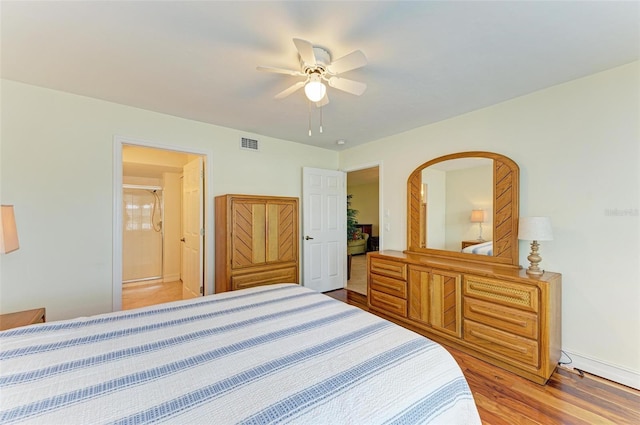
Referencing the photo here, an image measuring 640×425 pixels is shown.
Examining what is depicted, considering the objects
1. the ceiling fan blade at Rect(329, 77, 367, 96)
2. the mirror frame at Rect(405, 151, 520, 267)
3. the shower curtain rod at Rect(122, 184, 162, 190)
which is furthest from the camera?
the shower curtain rod at Rect(122, 184, 162, 190)

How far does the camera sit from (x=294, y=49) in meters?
1.80

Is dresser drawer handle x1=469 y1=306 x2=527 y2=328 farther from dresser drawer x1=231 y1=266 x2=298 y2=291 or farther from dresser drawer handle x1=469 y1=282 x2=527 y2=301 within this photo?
dresser drawer x1=231 y1=266 x2=298 y2=291

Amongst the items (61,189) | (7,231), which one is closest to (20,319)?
(7,231)

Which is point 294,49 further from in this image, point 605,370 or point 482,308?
point 605,370

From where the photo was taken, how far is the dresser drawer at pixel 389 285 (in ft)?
9.70

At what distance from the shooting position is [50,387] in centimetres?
94

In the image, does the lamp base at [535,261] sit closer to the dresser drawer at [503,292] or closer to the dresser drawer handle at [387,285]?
the dresser drawer at [503,292]

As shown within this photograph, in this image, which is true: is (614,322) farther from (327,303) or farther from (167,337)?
(167,337)

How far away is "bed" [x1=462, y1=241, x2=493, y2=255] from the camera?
8.82 ft

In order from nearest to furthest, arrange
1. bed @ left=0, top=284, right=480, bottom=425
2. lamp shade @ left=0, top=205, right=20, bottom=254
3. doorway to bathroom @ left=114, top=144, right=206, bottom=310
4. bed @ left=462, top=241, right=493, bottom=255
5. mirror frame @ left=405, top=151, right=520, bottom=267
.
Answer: bed @ left=0, top=284, right=480, bottom=425, lamp shade @ left=0, top=205, right=20, bottom=254, mirror frame @ left=405, top=151, right=520, bottom=267, bed @ left=462, top=241, right=493, bottom=255, doorway to bathroom @ left=114, top=144, right=206, bottom=310

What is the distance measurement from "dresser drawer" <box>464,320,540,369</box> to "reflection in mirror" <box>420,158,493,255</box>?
799 millimetres

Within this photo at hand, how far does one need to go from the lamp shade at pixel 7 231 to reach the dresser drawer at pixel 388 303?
3258 millimetres

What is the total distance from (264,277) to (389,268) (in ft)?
5.02

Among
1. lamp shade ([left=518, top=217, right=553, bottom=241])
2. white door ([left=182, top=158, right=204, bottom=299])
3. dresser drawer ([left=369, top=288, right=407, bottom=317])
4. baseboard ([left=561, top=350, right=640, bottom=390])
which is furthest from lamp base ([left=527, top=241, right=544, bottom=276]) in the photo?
white door ([left=182, top=158, right=204, bottom=299])
